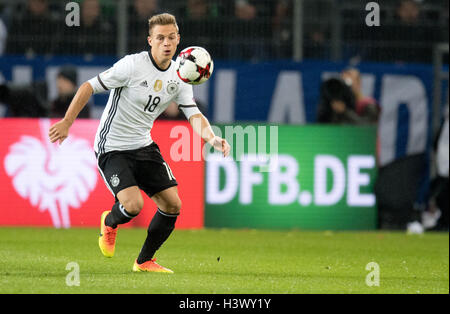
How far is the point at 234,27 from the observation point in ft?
48.3

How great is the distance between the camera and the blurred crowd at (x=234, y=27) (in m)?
14.7

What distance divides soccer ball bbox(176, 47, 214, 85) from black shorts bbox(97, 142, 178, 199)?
0.73 meters

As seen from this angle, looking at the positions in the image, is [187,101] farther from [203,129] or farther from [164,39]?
[164,39]

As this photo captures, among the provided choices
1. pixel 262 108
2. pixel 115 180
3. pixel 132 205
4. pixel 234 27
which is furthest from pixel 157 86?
pixel 262 108

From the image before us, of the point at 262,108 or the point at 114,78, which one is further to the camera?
the point at 262,108

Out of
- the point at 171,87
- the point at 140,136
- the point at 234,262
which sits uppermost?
the point at 171,87

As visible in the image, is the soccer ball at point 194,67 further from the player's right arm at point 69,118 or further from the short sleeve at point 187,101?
the player's right arm at point 69,118

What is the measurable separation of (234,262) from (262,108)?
5.64m

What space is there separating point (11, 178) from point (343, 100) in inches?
187

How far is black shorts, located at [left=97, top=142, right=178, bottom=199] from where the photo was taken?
8.65 metres
